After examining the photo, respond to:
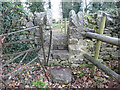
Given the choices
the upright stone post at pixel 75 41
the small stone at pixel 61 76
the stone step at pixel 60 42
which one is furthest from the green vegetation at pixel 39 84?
the stone step at pixel 60 42

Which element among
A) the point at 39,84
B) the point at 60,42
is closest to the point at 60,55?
the point at 60,42

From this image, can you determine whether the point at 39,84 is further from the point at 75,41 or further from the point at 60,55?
the point at 75,41

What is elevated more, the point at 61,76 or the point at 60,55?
the point at 60,55

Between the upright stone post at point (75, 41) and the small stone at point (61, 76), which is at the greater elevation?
the upright stone post at point (75, 41)

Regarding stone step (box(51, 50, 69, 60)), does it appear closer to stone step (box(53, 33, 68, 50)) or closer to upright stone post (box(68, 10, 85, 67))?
upright stone post (box(68, 10, 85, 67))

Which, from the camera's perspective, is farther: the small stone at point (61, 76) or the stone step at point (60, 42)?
the stone step at point (60, 42)

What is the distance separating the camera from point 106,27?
106 inches

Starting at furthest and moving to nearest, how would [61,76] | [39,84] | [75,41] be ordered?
[75,41] < [61,76] < [39,84]

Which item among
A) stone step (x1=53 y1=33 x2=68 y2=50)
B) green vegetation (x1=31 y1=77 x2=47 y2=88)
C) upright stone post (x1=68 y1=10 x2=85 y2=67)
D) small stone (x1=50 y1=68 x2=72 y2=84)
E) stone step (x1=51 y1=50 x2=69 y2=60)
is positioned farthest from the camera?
stone step (x1=53 y1=33 x2=68 y2=50)

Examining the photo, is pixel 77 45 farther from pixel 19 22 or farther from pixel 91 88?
pixel 19 22

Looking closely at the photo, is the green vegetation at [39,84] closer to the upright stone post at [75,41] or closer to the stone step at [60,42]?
the upright stone post at [75,41]

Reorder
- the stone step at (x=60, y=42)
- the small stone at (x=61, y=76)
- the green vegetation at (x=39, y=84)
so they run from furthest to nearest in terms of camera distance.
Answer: the stone step at (x=60, y=42)
the small stone at (x=61, y=76)
the green vegetation at (x=39, y=84)

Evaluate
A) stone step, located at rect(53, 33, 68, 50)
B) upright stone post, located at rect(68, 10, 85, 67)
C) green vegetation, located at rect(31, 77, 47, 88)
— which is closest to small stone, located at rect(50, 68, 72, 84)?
green vegetation, located at rect(31, 77, 47, 88)

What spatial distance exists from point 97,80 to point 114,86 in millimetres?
386
